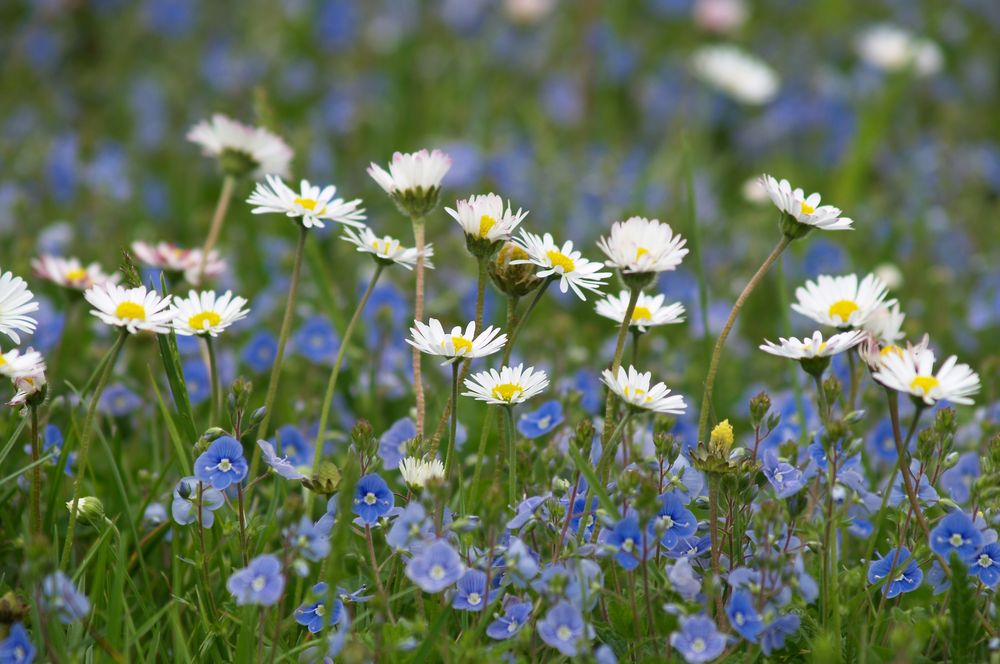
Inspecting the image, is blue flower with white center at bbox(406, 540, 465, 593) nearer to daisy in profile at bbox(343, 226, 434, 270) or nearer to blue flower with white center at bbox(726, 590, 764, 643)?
blue flower with white center at bbox(726, 590, 764, 643)

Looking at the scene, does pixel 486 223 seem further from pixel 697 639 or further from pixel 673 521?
pixel 697 639

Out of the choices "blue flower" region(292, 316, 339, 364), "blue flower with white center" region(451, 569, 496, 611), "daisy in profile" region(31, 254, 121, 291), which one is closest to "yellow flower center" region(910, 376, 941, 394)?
"blue flower with white center" region(451, 569, 496, 611)

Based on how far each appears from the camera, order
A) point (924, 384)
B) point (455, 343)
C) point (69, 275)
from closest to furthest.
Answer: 1. point (924, 384)
2. point (455, 343)
3. point (69, 275)

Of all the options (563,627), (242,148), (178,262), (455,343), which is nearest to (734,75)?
(242,148)

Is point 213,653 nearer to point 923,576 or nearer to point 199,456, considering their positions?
point 199,456

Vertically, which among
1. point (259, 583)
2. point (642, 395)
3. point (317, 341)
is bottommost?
point (259, 583)

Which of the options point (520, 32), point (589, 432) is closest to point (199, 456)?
point (589, 432)
